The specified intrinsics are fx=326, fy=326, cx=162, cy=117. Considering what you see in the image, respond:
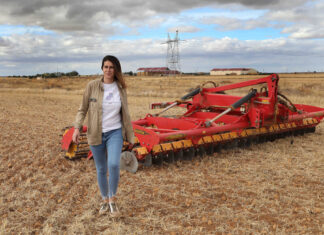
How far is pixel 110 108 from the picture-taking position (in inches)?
149

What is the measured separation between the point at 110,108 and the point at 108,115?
0.28 ft

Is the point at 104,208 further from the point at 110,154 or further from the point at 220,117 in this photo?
the point at 220,117

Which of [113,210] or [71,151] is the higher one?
[71,151]

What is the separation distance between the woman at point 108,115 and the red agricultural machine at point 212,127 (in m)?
1.86

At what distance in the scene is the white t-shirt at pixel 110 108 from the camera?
12.4ft

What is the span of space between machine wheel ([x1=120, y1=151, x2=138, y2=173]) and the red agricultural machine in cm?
2

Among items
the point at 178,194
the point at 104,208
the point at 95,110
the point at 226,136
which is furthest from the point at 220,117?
the point at 95,110

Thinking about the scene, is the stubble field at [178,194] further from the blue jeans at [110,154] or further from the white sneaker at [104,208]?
the blue jeans at [110,154]

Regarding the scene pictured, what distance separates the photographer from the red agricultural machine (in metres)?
5.95

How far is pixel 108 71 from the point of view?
3.78 metres

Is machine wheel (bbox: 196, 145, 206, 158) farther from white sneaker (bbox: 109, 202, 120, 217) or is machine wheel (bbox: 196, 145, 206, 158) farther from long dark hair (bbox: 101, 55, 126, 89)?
long dark hair (bbox: 101, 55, 126, 89)

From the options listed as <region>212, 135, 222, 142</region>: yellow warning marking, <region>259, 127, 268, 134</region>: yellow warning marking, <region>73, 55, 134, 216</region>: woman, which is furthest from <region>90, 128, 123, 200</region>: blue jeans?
<region>259, 127, 268, 134</region>: yellow warning marking

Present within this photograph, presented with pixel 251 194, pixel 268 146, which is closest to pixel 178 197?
pixel 251 194

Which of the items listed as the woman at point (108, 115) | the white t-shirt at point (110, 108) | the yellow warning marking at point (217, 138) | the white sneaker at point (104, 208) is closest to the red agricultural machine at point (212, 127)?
the yellow warning marking at point (217, 138)
